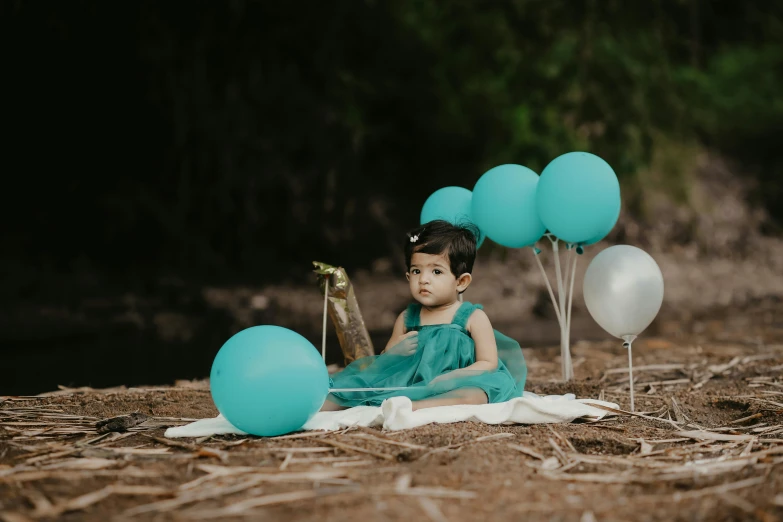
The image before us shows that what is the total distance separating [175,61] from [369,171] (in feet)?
11.0

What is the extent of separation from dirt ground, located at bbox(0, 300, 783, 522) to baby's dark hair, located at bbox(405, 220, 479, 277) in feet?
2.97

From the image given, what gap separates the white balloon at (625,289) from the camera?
3883 mm

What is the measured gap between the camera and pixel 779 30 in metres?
16.8

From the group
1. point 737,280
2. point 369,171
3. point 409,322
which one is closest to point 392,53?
point 369,171

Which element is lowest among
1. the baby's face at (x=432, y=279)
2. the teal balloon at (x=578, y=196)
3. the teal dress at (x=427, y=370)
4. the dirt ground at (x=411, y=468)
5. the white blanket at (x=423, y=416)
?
the dirt ground at (x=411, y=468)

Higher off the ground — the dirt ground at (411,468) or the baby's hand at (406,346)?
the baby's hand at (406,346)

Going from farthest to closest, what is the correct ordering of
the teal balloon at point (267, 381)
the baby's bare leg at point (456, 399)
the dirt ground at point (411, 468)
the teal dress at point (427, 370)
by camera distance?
the teal dress at point (427, 370) < the baby's bare leg at point (456, 399) < the teal balloon at point (267, 381) < the dirt ground at point (411, 468)

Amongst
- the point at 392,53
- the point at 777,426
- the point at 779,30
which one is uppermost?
the point at 779,30

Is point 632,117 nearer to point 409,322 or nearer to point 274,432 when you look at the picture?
point 409,322

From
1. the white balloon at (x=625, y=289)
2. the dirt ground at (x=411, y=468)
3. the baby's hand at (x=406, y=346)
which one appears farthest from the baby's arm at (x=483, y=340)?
the white balloon at (x=625, y=289)

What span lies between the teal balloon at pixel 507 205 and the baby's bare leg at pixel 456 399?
1.08 m

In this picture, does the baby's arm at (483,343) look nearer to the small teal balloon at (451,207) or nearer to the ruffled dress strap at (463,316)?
the ruffled dress strap at (463,316)

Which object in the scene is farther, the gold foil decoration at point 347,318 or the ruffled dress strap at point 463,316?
the gold foil decoration at point 347,318

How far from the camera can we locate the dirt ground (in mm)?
2289
